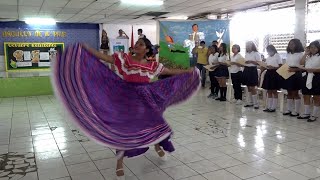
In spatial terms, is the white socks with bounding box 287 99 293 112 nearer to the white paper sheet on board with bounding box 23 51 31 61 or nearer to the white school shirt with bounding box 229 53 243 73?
the white school shirt with bounding box 229 53 243 73

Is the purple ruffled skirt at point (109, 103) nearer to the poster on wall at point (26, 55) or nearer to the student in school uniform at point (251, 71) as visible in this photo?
the student in school uniform at point (251, 71)

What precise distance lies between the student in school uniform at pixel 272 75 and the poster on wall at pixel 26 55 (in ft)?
31.6

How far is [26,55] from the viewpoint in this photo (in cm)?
1293

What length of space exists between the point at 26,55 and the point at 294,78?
37.6 ft

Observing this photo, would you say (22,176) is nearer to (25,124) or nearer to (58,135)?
(58,135)

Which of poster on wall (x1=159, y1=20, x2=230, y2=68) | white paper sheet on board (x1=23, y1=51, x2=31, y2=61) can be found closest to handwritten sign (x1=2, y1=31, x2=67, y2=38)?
white paper sheet on board (x1=23, y1=51, x2=31, y2=61)

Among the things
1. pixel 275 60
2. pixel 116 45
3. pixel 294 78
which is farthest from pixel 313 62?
pixel 116 45

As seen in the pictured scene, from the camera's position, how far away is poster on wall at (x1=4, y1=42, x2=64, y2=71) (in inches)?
498

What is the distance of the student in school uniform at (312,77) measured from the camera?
15.3 ft

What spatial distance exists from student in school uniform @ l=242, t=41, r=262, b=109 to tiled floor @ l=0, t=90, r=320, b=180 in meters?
0.83

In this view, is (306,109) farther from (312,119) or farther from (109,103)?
(109,103)

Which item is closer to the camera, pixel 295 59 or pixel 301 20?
pixel 295 59

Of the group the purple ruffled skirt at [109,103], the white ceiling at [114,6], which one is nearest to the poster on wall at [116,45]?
the white ceiling at [114,6]

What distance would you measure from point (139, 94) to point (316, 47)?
11.1 ft
